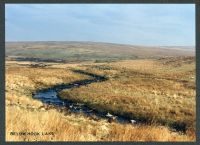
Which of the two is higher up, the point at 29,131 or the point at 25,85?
the point at 29,131

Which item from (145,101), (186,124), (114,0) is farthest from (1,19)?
(145,101)

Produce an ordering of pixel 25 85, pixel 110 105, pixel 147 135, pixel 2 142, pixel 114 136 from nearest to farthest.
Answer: pixel 2 142 → pixel 147 135 → pixel 114 136 → pixel 110 105 → pixel 25 85

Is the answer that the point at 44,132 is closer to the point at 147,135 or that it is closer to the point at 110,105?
the point at 147,135

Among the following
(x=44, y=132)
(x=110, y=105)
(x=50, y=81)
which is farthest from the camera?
(x=50, y=81)

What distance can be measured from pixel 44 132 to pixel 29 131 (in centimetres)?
37

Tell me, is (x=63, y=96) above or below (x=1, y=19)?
below

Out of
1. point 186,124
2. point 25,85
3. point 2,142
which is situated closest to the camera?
point 2,142

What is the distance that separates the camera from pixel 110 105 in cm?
2444

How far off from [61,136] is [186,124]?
11.9m

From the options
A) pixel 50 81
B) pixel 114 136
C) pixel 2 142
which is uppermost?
pixel 2 142

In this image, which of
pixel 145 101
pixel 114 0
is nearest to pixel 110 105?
pixel 145 101

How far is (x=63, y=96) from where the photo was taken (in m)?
28.7

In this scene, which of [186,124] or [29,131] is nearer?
[29,131]

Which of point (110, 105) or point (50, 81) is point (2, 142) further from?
point (50, 81)
